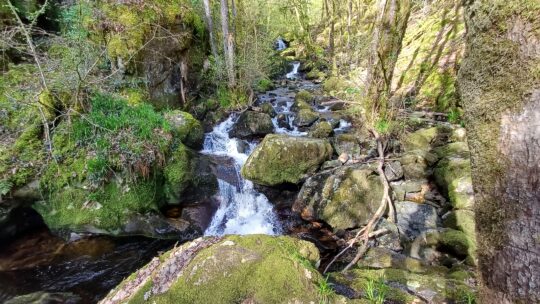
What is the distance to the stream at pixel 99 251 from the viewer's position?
14.9ft

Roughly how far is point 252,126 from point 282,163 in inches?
109

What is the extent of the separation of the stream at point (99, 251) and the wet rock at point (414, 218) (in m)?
1.70

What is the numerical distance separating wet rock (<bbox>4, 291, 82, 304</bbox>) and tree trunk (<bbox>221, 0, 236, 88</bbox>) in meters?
7.67

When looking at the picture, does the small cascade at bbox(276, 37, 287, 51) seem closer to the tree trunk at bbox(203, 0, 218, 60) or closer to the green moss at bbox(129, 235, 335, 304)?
the tree trunk at bbox(203, 0, 218, 60)

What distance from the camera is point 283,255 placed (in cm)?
202

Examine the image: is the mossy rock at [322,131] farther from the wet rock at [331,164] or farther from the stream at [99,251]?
the stream at [99,251]

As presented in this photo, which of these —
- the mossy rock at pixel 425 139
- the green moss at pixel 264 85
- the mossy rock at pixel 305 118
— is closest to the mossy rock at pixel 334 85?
the green moss at pixel 264 85

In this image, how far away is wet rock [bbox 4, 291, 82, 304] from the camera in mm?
3983

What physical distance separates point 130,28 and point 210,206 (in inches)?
196

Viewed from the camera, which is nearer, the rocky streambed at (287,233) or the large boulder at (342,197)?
the rocky streambed at (287,233)

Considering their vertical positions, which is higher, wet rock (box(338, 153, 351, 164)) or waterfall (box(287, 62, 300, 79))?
waterfall (box(287, 62, 300, 79))

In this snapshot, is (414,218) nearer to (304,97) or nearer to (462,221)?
(462,221)

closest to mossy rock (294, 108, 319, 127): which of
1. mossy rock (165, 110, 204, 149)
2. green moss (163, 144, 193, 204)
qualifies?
mossy rock (165, 110, 204, 149)

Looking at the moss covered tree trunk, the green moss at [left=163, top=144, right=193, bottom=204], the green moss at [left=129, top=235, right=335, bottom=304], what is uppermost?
the moss covered tree trunk
